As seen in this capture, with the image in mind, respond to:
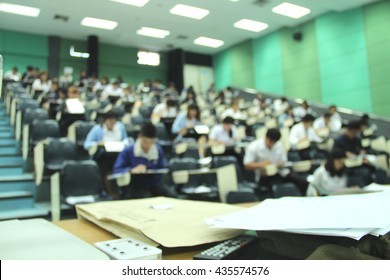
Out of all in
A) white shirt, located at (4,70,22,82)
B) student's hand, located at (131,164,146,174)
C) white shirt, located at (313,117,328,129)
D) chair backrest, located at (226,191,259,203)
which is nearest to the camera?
white shirt, located at (4,70,22,82)

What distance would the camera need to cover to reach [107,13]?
0.54m

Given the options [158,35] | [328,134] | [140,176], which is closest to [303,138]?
[328,134]

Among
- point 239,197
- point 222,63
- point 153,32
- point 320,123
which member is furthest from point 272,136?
point 320,123

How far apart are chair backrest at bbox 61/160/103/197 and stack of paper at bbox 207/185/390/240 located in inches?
63.9

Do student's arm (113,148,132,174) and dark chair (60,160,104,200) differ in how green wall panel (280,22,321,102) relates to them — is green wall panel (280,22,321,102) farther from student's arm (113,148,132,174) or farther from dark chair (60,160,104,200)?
dark chair (60,160,104,200)

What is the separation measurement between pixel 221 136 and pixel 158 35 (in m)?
2.67

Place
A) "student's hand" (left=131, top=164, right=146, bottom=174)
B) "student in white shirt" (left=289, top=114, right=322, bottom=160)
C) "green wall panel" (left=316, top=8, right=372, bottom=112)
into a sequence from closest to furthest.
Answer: "green wall panel" (left=316, top=8, right=372, bottom=112) < "student's hand" (left=131, top=164, right=146, bottom=174) < "student in white shirt" (left=289, top=114, right=322, bottom=160)

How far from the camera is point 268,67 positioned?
1.12 m

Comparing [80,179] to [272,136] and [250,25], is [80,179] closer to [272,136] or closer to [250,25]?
[272,136]

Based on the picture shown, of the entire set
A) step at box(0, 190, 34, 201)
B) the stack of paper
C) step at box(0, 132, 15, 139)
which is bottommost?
the stack of paper

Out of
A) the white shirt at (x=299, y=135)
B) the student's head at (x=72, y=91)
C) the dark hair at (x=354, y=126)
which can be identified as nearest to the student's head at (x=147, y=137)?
the student's head at (x=72, y=91)

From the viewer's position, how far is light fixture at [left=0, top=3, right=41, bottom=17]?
474mm

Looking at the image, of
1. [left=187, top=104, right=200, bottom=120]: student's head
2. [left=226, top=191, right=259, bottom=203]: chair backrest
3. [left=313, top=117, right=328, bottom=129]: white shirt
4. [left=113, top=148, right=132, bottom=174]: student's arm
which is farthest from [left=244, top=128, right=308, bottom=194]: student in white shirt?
[left=313, top=117, right=328, bottom=129]: white shirt

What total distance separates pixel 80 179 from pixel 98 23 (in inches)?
61.2
